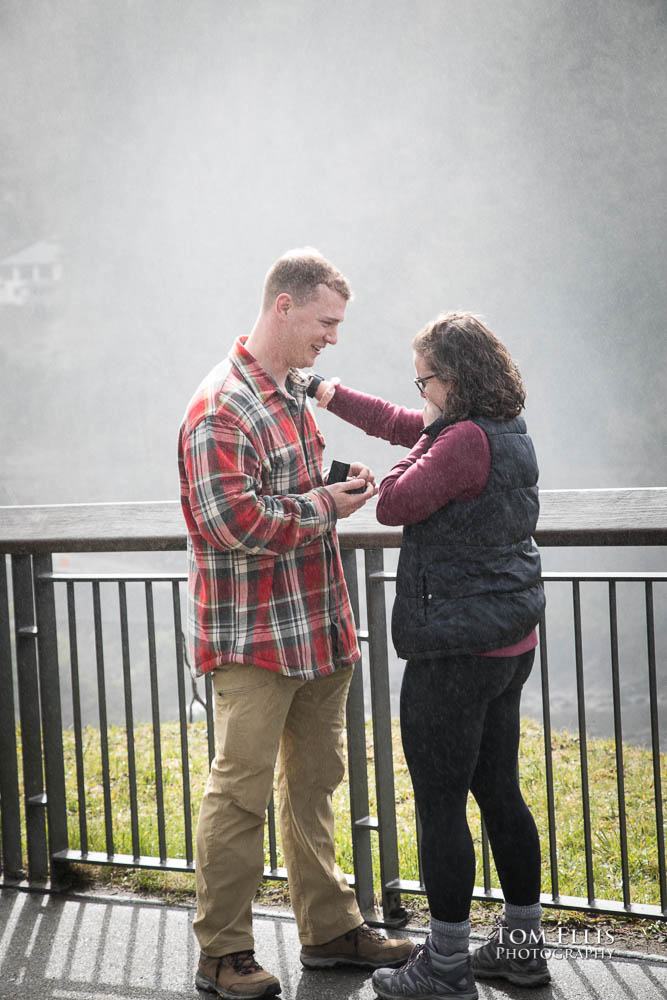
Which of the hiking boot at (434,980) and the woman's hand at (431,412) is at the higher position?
the woman's hand at (431,412)

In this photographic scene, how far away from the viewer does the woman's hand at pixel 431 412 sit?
6.60 feet

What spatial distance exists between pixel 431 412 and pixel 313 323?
34 centimetres

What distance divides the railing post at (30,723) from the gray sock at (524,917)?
4.84ft

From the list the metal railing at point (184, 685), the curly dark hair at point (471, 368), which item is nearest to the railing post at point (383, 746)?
the metal railing at point (184, 685)

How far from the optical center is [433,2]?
32.0 feet

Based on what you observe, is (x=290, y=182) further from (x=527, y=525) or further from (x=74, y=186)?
(x=527, y=525)

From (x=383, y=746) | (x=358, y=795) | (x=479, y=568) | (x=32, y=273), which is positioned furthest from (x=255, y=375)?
(x=32, y=273)

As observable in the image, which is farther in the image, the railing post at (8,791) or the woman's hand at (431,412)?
the railing post at (8,791)

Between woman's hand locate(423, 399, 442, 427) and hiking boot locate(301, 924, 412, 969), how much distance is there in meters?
1.24

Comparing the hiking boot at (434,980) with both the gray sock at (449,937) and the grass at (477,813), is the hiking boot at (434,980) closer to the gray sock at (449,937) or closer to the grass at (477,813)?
the gray sock at (449,937)

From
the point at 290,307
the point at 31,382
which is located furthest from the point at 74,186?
the point at 290,307

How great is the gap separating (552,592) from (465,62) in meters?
5.57

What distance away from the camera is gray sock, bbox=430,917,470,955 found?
1.99 metres

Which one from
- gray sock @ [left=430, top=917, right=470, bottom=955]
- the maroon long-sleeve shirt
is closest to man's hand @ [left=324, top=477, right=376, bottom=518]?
the maroon long-sleeve shirt
